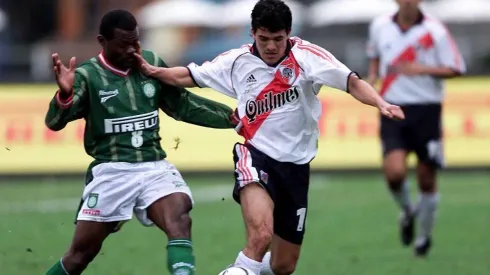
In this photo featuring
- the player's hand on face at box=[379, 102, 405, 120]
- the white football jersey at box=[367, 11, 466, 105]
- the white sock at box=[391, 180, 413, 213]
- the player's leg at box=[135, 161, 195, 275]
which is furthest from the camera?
the white sock at box=[391, 180, 413, 213]

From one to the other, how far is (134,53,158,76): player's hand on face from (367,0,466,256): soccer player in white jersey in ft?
15.0

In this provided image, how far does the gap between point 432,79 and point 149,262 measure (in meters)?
3.40

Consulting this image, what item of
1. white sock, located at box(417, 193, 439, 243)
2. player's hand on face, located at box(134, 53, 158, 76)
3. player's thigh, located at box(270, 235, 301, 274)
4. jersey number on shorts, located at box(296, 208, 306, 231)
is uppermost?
player's hand on face, located at box(134, 53, 158, 76)

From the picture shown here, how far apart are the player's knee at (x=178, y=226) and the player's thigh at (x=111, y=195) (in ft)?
1.04

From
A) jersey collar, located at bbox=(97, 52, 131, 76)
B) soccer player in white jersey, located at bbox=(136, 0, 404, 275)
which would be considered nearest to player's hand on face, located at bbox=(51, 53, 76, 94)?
jersey collar, located at bbox=(97, 52, 131, 76)

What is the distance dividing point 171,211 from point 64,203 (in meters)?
9.10

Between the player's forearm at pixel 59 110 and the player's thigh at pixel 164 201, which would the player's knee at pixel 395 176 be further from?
the player's forearm at pixel 59 110

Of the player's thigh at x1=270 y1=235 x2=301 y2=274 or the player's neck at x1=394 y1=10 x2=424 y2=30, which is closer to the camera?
the player's thigh at x1=270 y1=235 x2=301 y2=274

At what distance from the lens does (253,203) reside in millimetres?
8836

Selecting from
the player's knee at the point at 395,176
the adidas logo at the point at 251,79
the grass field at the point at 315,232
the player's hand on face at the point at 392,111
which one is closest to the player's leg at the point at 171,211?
the adidas logo at the point at 251,79

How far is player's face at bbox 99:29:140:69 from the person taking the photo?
8844 millimetres

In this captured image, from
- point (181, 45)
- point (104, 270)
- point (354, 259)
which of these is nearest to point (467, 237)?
point (354, 259)

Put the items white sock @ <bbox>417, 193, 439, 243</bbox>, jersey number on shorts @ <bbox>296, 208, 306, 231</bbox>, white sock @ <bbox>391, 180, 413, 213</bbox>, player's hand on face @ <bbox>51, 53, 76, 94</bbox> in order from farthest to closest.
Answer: white sock @ <bbox>391, 180, 413, 213</bbox>, white sock @ <bbox>417, 193, 439, 243</bbox>, jersey number on shorts @ <bbox>296, 208, 306, 231</bbox>, player's hand on face @ <bbox>51, 53, 76, 94</bbox>

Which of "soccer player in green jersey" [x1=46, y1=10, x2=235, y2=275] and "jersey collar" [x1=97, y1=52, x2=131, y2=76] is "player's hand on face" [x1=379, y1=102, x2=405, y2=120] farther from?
"jersey collar" [x1=97, y1=52, x2=131, y2=76]
